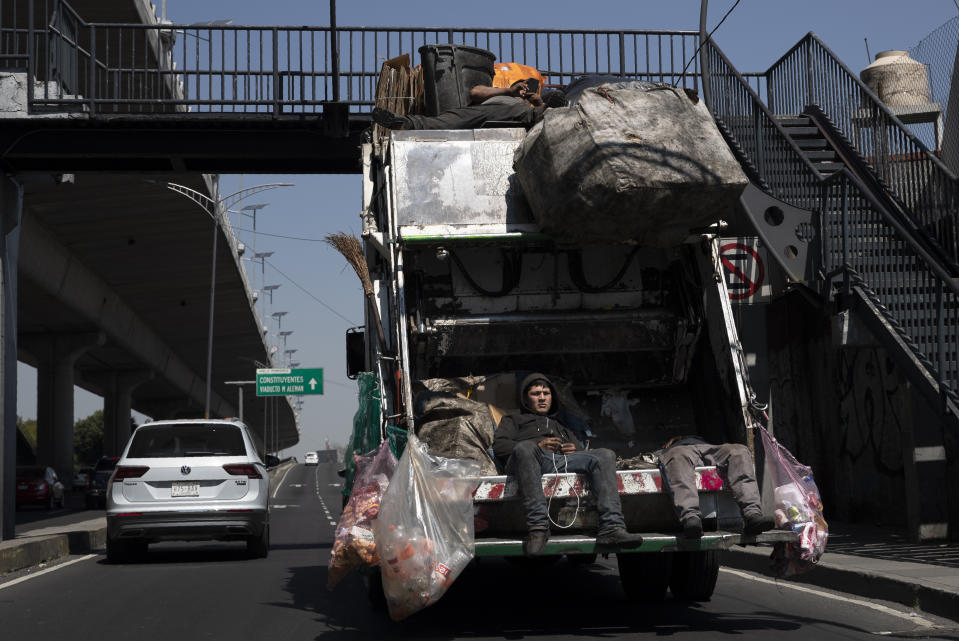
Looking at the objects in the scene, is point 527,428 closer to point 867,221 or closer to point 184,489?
point 867,221

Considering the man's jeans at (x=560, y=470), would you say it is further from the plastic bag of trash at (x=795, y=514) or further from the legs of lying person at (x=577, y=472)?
the plastic bag of trash at (x=795, y=514)

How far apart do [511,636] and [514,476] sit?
43.2 inches

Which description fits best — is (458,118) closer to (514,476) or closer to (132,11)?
(514,476)

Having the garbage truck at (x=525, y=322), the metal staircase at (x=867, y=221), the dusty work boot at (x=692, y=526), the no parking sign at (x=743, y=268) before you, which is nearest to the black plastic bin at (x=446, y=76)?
the garbage truck at (x=525, y=322)

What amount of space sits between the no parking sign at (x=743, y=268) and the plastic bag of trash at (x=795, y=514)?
28.4 ft

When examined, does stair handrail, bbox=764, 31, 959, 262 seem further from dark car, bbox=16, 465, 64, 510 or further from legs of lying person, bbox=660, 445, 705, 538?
dark car, bbox=16, 465, 64, 510

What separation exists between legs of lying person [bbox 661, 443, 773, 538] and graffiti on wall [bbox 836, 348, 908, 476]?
21.4 ft

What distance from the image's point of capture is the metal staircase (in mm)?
11789

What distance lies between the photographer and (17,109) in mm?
16219

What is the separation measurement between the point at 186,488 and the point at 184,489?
25 millimetres

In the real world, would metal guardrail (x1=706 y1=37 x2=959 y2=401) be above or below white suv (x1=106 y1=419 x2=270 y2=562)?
above

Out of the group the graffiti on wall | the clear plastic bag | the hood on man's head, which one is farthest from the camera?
the graffiti on wall

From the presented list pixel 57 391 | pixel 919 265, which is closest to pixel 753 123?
pixel 919 265

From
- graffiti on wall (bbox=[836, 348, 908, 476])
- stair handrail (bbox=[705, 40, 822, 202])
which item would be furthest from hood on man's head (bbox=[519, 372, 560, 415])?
graffiti on wall (bbox=[836, 348, 908, 476])
